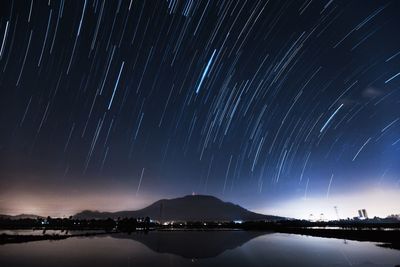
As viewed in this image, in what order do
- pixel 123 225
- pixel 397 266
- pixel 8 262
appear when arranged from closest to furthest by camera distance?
pixel 397 266 → pixel 8 262 → pixel 123 225

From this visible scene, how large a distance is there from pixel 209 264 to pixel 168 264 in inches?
124

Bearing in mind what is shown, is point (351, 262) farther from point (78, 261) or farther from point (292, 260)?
point (78, 261)

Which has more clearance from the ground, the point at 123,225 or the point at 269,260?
the point at 123,225

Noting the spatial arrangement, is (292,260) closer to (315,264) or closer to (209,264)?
(315,264)

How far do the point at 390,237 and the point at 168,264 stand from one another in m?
38.0

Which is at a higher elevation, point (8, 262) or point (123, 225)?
point (123, 225)

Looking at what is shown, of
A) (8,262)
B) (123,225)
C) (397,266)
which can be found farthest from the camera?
(123,225)

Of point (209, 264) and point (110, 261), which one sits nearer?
point (209, 264)

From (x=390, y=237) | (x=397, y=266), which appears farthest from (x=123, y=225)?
(x=397, y=266)

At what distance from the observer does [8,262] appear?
80.4ft

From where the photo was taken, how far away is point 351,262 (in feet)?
77.8

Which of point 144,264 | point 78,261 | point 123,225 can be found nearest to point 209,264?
point 144,264

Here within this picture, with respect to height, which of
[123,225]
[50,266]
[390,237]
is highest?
[123,225]

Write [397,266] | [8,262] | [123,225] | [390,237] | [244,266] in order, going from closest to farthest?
[397,266] < [244,266] < [8,262] < [390,237] < [123,225]
